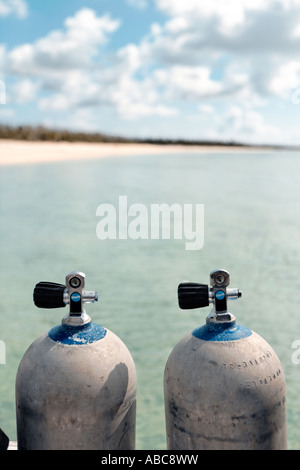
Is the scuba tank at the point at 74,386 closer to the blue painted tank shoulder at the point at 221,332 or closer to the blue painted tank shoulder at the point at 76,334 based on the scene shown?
the blue painted tank shoulder at the point at 76,334

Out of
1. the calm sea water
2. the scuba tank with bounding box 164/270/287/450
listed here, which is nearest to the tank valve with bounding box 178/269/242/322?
the scuba tank with bounding box 164/270/287/450

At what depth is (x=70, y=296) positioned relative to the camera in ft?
7.02

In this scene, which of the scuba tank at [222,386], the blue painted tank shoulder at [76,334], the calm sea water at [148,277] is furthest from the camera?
the calm sea water at [148,277]

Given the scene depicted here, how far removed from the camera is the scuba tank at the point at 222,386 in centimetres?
199

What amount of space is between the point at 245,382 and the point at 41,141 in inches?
2007

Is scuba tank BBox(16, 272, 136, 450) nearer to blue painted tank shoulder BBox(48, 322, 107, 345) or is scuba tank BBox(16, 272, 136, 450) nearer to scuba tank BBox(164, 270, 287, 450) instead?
blue painted tank shoulder BBox(48, 322, 107, 345)

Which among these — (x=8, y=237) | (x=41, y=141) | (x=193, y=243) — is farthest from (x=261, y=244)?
(x=41, y=141)

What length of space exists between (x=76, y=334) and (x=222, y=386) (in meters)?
0.61

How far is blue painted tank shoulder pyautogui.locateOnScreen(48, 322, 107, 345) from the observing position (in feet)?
6.89

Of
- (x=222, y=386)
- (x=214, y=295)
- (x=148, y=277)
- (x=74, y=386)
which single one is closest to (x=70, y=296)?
(x=74, y=386)

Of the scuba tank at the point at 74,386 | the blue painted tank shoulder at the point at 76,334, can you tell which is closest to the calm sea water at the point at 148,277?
the scuba tank at the point at 74,386
